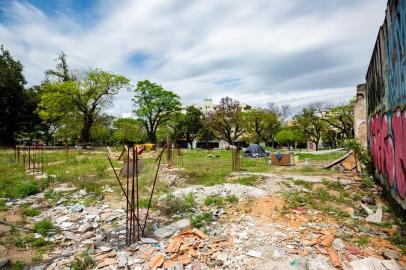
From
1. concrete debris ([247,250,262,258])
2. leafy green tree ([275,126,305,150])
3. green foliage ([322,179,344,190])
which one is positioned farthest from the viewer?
leafy green tree ([275,126,305,150])

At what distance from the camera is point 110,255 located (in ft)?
12.0

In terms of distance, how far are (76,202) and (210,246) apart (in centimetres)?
420

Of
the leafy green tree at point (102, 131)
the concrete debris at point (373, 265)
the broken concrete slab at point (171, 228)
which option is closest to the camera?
the concrete debris at point (373, 265)

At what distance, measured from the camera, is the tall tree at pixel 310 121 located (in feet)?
118

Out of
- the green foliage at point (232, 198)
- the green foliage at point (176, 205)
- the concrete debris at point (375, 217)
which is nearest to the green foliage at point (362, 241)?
the concrete debris at point (375, 217)

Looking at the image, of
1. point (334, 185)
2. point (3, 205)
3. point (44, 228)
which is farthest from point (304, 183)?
point (3, 205)

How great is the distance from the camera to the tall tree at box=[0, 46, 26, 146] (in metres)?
26.2

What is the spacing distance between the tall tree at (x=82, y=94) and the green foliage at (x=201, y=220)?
80.9 ft

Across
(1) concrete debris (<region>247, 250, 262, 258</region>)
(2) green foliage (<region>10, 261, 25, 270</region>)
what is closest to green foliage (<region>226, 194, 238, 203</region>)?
(1) concrete debris (<region>247, 250, 262, 258</region>)

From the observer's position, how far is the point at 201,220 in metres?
4.70

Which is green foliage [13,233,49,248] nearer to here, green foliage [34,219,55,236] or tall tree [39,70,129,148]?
green foliage [34,219,55,236]

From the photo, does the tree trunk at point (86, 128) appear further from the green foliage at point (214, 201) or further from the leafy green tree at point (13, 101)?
the green foliage at point (214, 201)

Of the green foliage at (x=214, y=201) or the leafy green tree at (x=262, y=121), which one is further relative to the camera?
the leafy green tree at (x=262, y=121)

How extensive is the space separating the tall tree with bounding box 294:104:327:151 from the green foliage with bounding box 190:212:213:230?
3443cm
